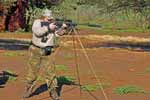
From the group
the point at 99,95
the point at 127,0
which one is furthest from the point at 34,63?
the point at 127,0

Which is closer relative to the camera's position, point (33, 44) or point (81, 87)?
point (33, 44)

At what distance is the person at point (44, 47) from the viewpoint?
452 inches

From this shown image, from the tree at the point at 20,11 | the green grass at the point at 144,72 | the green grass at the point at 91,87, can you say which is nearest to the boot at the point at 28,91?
the green grass at the point at 91,87

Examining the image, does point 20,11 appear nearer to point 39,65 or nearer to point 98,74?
point 98,74

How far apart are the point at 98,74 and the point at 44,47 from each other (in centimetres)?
506

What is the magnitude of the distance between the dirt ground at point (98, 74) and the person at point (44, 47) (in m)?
0.63

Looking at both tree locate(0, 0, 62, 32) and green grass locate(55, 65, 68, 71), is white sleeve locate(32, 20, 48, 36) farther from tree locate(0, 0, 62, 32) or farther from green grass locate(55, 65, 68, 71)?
tree locate(0, 0, 62, 32)

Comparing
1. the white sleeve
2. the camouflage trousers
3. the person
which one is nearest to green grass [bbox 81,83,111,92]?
the person

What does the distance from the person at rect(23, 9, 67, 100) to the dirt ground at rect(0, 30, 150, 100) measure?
0.63 meters

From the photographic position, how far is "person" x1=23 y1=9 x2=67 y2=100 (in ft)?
37.6

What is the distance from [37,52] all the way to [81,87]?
2459 millimetres

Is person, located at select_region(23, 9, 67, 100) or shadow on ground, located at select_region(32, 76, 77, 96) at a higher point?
person, located at select_region(23, 9, 67, 100)

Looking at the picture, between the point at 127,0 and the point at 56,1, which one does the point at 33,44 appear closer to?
the point at 127,0

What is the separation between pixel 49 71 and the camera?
11617 mm
